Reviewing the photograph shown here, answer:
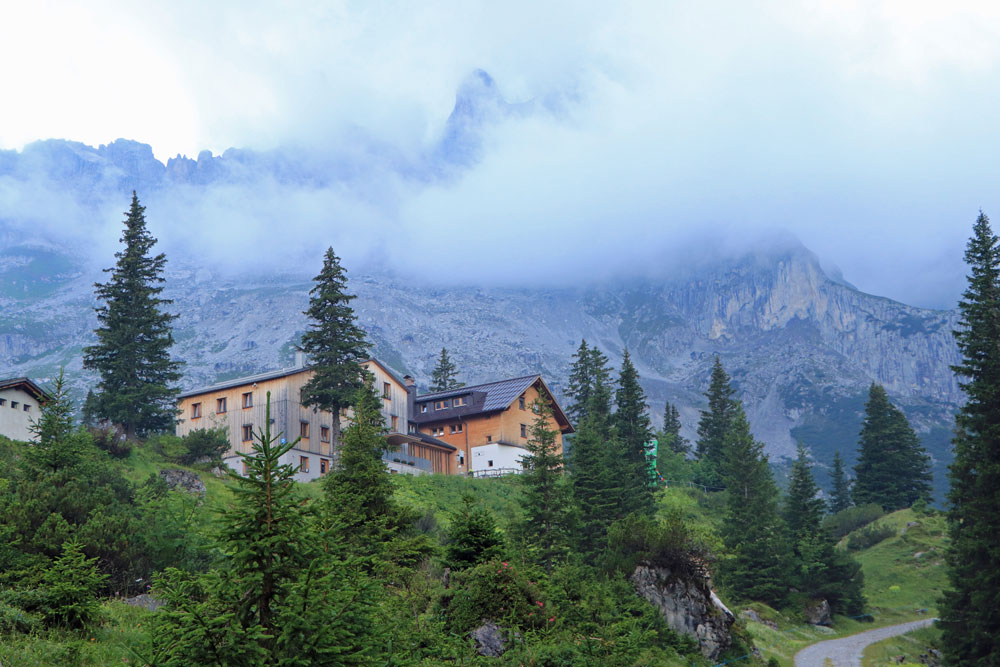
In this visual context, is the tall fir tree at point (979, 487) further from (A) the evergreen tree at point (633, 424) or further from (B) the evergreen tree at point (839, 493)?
(B) the evergreen tree at point (839, 493)

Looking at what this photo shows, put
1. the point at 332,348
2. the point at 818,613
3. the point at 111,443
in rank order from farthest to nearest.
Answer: the point at 332,348 < the point at 818,613 < the point at 111,443

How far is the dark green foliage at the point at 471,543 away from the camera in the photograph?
67.7 ft

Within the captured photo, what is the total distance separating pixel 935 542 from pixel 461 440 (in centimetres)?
4081

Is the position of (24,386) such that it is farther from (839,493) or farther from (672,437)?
(839,493)

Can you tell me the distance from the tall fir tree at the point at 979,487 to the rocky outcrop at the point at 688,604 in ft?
30.9

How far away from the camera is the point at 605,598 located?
74.9 ft

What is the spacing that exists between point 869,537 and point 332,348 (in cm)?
4511

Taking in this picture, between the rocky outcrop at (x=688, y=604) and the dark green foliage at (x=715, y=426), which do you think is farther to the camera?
the dark green foliage at (x=715, y=426)

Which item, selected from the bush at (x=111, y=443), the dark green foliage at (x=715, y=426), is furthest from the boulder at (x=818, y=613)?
the bush at (x=111, y=443)

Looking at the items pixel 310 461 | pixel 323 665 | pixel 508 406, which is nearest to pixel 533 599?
pixel 323 665

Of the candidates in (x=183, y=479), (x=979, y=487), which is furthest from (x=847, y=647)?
(x=183, y=479)

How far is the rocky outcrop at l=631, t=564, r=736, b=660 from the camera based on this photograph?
27703 mm

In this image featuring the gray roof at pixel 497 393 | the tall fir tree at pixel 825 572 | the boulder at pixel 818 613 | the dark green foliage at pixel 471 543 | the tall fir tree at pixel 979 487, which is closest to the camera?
the dark green foliage at pixel 471 543

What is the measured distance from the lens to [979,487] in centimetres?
3042
